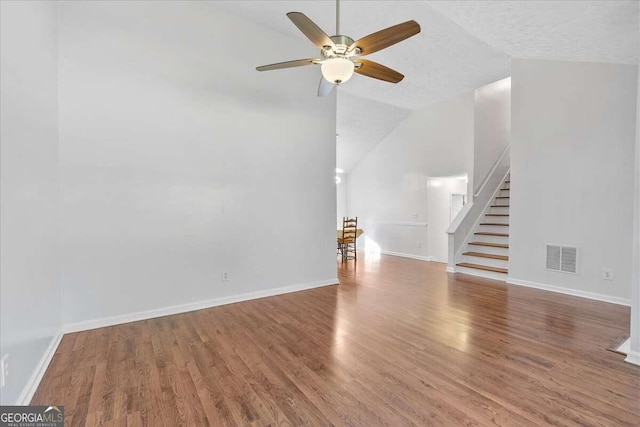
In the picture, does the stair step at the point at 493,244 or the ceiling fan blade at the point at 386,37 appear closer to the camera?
the ceiling fan blade at the point at 386,37

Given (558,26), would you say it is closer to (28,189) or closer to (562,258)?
(562,258)

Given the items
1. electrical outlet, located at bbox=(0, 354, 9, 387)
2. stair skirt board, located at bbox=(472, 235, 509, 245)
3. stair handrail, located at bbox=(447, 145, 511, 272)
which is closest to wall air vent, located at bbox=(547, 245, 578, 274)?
stair skirt board, located at bbox=(472, 235, 509, 245)

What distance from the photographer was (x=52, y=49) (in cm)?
291

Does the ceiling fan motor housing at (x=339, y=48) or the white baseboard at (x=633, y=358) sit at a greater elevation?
the ceiling fan motor housing at (x=339, y=48)

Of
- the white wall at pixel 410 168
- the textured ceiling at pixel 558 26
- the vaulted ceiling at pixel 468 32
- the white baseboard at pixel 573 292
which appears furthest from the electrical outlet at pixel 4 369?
the white wall at pixel 410 168

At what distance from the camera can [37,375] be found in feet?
7.46

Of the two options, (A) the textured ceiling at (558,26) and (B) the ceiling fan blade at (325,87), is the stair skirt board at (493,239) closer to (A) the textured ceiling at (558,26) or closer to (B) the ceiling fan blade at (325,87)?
(A) the textured ceiling at (558,26)

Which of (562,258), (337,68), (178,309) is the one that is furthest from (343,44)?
(562,258)

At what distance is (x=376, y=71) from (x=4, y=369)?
3.34 m

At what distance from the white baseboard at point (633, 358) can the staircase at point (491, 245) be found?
2.71 metres

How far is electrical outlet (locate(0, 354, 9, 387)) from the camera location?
1.69 m

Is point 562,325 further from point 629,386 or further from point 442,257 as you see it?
point 442,257

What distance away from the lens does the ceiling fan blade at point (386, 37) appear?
226cm

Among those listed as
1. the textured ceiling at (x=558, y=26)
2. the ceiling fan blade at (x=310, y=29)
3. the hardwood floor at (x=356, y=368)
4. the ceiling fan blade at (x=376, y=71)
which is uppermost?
the textured ceiling at (x=558, y=26)
